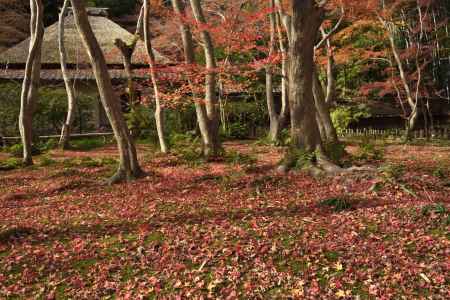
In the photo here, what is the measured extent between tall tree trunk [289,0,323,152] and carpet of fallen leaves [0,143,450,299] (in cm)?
72

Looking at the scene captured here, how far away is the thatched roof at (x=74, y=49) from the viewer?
19125 millimetres

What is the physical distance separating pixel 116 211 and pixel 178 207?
939 millimetres

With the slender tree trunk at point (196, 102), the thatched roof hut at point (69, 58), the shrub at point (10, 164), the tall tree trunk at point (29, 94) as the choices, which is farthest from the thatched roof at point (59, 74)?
the slender tree trunk at point (196, 102)

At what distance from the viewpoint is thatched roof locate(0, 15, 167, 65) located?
1912cm

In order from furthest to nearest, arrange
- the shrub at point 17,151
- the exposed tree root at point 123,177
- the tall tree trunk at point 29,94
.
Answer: the shrub at point 17,151 < the tall tree trunk at point 29,94 < the exposed tree root at point 123,177

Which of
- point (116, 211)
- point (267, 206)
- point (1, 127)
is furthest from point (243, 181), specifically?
point (1, 127)

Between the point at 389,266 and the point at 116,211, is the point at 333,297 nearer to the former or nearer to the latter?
the point at 389,266

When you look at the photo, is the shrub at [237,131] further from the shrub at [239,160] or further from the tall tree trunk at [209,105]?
the shrub at [239,160]

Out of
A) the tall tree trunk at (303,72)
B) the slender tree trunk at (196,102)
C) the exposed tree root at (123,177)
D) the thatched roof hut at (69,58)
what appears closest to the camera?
the tall tree trunk at (303,72)

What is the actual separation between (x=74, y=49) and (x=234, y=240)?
724 inches

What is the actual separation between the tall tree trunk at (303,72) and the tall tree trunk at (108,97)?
10.3 feet

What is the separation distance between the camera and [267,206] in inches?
234


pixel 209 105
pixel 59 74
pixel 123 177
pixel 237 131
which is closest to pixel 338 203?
pixel 123 177

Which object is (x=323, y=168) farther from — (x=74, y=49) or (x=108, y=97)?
(x=74, y=49)
